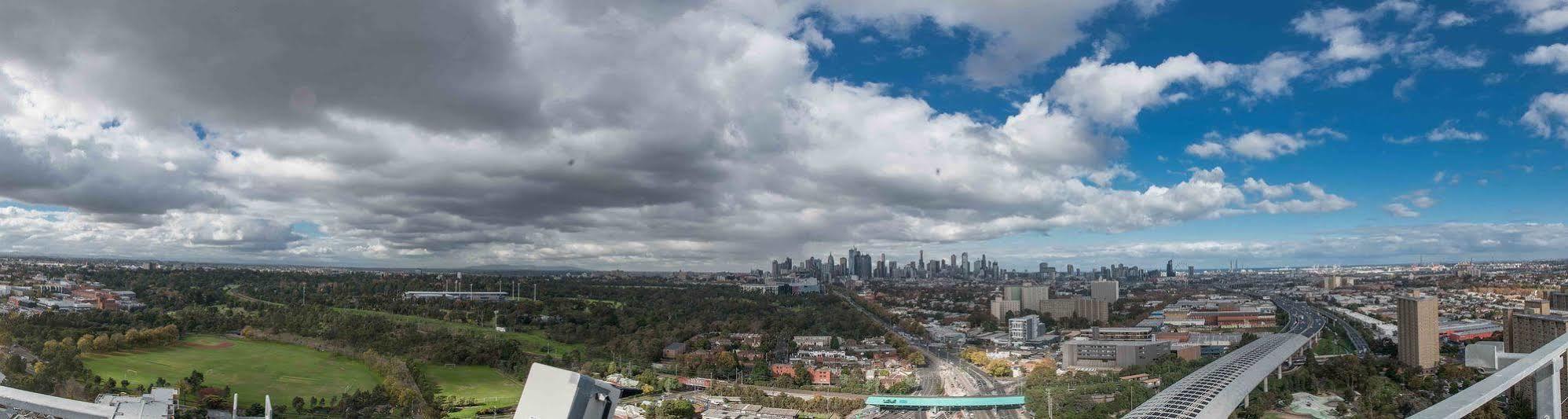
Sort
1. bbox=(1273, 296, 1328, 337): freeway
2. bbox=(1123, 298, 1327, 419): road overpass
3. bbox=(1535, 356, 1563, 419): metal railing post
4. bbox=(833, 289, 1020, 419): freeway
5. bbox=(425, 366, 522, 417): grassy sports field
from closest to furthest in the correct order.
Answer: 1. bbox=(1535, 356, 1563, 419): metal railing post
2. bbox=(1123, 298, 1327, 419): road overpass
3. bbox=(833, 289, 1020, 419): freeway
4. bbox=(425, 366, 522, 417): grassy sports field
5. bbox=(1273, 296, 1328, 337): freeway

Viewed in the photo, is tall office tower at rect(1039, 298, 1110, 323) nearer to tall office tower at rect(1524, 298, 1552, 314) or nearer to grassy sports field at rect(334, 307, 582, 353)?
tall office tower at rect(1524, 298, 1552, 314)

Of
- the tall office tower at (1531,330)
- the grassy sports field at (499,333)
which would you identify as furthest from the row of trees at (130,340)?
the tall office tower at (1531,330)

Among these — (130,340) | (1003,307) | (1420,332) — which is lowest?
(1003,307)

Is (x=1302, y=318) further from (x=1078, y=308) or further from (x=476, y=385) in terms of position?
(x=476, y=385)

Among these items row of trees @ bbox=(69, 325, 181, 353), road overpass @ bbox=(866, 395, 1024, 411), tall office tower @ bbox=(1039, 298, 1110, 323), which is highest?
row of trees @ bbox=(69, 325, 181, 353)

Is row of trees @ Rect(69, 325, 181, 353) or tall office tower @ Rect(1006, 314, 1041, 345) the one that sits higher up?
row of trees @ Rect(69, 325, 181, 353)

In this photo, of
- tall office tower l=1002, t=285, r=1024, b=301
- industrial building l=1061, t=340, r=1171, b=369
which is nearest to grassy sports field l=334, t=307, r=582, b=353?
industrial building l=1061, t=340, r=1171, b=369

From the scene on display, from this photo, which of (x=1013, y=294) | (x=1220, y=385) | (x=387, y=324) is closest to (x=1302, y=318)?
(x=1013, y=294)
